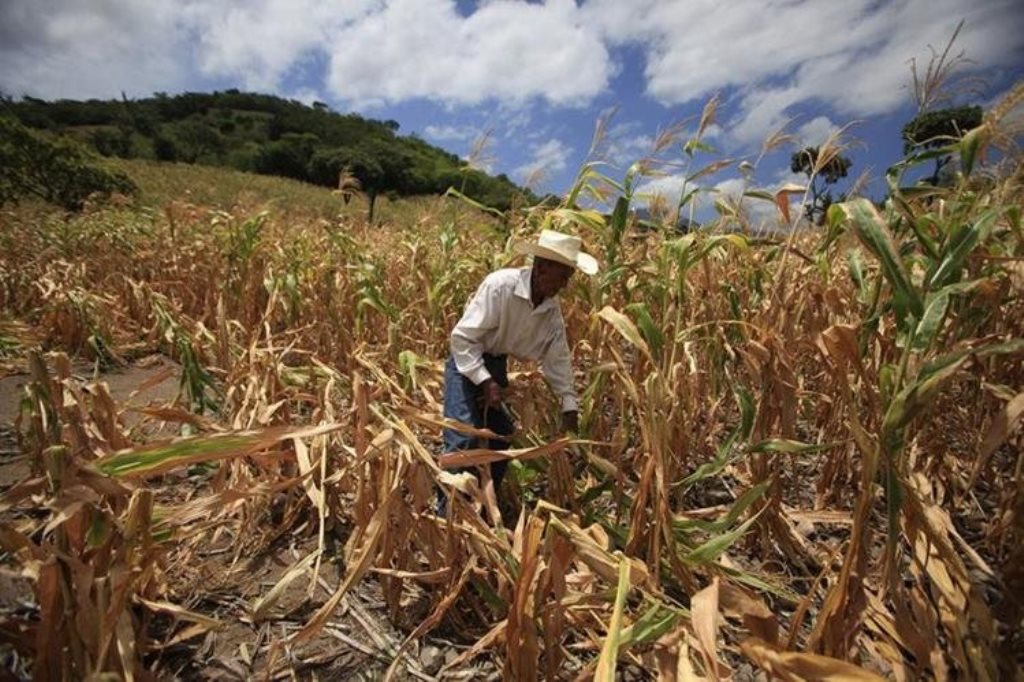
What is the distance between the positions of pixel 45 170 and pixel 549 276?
12042mm

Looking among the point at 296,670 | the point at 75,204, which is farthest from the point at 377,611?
the point at 75,204

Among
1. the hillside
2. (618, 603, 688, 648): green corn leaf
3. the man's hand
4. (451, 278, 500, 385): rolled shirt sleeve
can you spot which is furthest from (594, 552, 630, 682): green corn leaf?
the hillside

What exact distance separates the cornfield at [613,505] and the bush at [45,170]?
8257 millimetres

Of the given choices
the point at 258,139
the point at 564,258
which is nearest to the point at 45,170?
the point at 564,258

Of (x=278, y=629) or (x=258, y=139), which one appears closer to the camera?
(x=278, y=629)

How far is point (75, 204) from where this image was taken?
9492 millimetres

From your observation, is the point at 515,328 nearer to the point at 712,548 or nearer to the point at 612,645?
the point at 712,548

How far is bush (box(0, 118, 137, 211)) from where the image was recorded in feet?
26.6

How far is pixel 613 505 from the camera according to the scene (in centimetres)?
198

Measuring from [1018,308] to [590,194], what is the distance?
182 centimetres

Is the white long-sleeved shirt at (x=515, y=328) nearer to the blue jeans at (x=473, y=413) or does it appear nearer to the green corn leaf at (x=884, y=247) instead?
the blue jeans at (x=473, y=413)

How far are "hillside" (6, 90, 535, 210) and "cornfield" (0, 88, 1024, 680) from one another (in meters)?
14.4

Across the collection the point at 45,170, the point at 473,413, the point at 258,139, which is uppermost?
the point at 258,139

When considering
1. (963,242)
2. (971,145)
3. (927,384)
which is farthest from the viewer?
(971,145)
